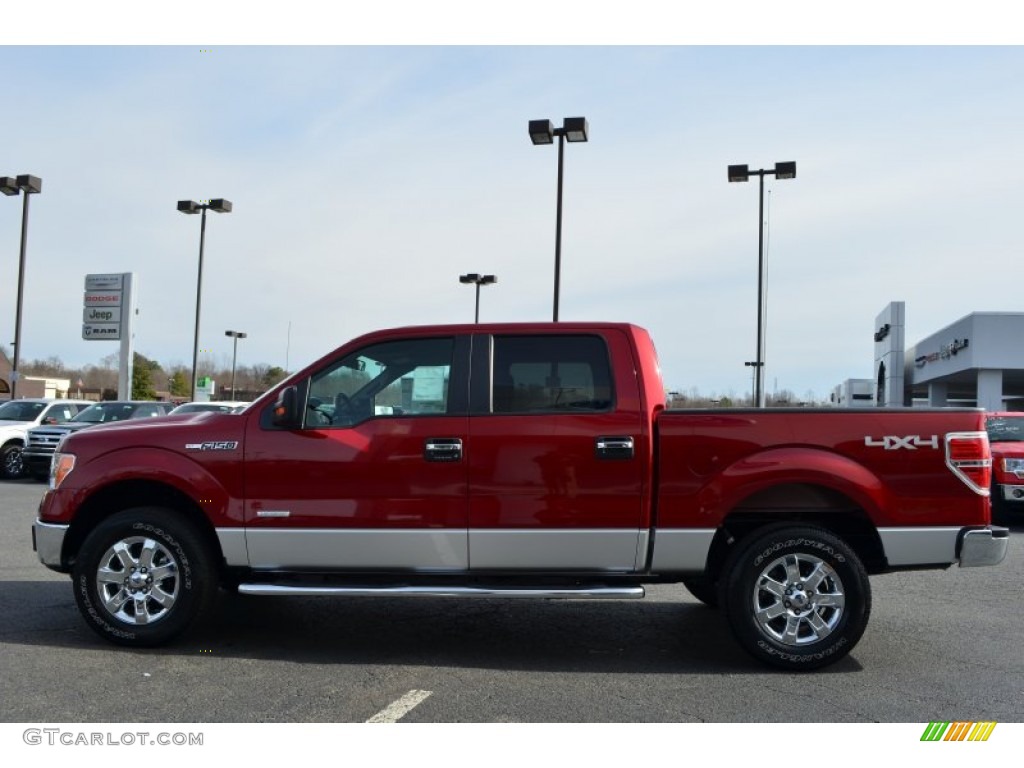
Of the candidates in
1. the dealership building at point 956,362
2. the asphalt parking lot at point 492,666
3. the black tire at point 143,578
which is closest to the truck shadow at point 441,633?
the asphalt parking lot at point 492,666

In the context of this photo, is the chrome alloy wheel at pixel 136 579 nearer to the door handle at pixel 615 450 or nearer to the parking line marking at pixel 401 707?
the parking line marking at pixel 401 707

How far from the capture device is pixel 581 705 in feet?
15.8

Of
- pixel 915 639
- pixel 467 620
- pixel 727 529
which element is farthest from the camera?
pixel 467 620

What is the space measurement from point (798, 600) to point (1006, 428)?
1033cm

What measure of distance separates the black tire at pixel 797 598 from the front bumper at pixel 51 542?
4210 millimetres

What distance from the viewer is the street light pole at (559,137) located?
18.2m

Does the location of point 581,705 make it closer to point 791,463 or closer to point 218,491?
point 791,463

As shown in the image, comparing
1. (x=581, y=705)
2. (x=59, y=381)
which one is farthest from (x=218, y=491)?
(x=59, y=381)

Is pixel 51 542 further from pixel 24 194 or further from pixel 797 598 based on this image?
pixel 24 194

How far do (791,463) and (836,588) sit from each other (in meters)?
0.80

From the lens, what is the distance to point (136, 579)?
586 cm

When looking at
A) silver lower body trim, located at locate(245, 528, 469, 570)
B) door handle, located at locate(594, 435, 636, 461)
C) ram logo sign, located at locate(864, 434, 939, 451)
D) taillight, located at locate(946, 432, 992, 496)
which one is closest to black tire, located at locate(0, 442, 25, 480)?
silver lower body trim, located at locate(245, 528, 469, 570)

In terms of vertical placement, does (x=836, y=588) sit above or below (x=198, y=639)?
above

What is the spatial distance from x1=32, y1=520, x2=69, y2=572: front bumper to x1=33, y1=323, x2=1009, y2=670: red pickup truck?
0.06 feet
